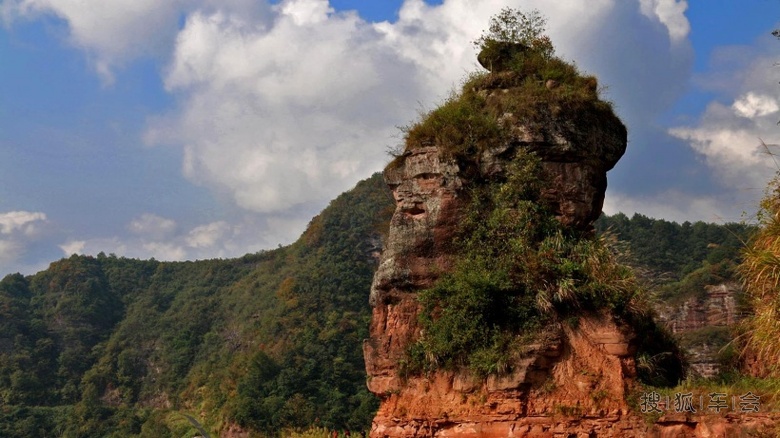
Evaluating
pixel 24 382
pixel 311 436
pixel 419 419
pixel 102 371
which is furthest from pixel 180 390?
pixel 419 419

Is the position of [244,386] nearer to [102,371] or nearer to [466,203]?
[102,371]

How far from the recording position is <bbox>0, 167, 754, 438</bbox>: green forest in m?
39.9

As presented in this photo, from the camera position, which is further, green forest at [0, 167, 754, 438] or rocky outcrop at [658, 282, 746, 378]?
green forest at [0, 167, 754, 438]

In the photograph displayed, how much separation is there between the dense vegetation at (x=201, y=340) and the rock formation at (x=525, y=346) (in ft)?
77.0

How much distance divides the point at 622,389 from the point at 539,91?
215 inches

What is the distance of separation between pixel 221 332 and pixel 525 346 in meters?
49.8

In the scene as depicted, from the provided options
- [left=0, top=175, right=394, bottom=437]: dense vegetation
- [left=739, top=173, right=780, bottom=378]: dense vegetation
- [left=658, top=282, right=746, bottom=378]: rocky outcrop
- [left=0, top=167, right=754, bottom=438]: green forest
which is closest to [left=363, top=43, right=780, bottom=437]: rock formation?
[left=739, top=173, right=780, bottom=378]: dense vegetation

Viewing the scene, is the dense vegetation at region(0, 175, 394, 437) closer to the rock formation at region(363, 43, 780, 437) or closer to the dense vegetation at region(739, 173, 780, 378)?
the rock formation at region(363, 43, 780, 437)

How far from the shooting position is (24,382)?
54.3 meters

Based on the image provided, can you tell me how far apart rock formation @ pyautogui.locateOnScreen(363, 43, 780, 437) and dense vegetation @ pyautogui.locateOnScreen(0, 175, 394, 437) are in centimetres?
2346

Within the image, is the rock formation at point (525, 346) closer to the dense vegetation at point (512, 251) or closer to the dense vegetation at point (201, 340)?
the dense vegetation at point (512, 251)

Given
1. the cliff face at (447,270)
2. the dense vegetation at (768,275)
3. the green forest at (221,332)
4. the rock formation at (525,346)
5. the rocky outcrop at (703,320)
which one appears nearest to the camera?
the dense vegetation at (768,275)

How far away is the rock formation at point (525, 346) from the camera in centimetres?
1076

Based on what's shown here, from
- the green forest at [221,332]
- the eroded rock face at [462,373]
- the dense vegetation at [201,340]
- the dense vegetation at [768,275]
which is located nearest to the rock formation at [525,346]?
the eroded rock face at [462,373]
